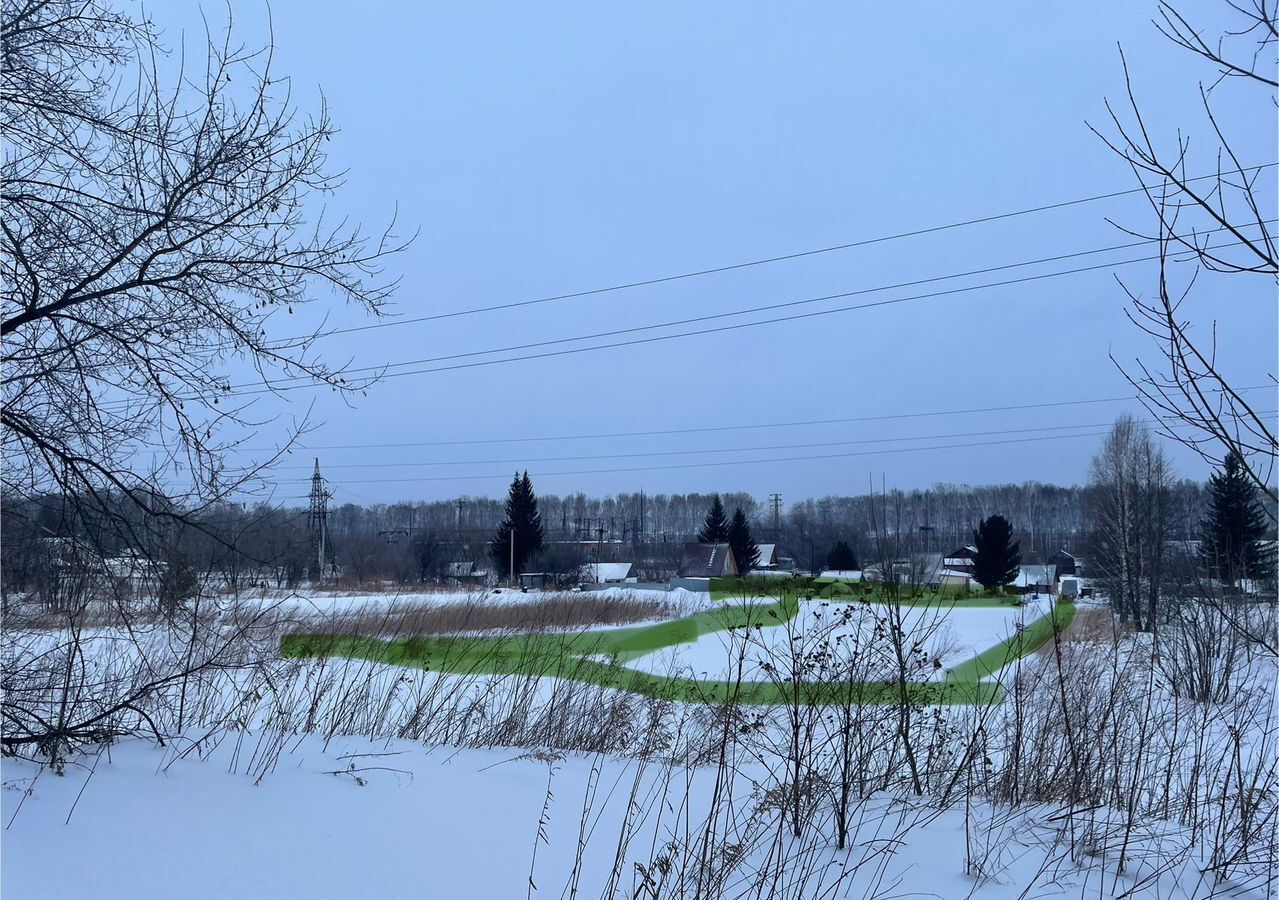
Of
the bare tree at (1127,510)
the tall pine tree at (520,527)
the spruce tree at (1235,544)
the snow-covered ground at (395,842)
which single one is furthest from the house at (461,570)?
the snow-covered ground at (395,842)

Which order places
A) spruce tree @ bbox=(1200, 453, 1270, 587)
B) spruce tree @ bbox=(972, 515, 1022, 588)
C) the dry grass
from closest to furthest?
1. the dry grass
2. spruce tree @ bbox=(1200, 453, 1270, 587)
3. spruce tree @ bbox=(972, 515, 1022, 588)

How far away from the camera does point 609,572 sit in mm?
55125

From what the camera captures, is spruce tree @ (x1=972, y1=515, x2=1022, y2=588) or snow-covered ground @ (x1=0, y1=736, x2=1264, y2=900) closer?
snow-covered ground @ (x1=0, y1=736, x2=1264, y2=900)

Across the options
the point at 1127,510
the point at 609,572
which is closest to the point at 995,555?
the point at 1127,510

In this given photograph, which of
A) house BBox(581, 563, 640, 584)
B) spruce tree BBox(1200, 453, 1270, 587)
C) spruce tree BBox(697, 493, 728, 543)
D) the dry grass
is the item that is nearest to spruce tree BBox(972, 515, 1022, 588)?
spruce tree BBox(697, 493, 728, 543)

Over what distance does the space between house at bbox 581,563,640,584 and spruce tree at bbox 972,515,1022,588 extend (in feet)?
61.5

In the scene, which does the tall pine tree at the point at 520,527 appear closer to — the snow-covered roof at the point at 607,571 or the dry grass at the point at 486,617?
the snow-covered roof at the point at 607,571

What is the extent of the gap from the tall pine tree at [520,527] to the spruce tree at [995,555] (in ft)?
84.2

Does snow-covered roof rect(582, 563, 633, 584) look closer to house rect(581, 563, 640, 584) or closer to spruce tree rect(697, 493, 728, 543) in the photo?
house rect(581, 563, 640, 584)

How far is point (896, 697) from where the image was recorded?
5105 mm

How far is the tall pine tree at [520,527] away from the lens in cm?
5303

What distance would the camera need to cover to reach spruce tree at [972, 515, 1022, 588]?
1414 inches

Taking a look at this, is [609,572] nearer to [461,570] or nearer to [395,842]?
[461,570]

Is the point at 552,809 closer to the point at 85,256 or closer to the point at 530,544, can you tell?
the point at 85,256
